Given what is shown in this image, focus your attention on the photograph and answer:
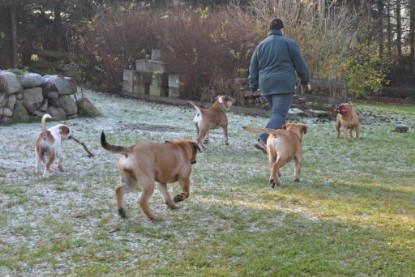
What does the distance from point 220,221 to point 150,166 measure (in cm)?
83

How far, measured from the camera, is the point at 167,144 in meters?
5.11

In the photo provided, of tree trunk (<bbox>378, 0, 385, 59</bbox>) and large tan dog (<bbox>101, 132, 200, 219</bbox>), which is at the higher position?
tree trunk (<bbox>378, 0, 385, 59</bbox>)

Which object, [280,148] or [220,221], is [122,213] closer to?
[220,221]

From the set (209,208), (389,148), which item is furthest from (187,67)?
(209,208)

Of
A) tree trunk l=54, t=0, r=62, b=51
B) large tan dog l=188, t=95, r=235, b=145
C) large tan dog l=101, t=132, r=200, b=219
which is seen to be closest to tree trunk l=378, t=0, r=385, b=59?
tree trunk l=54, t=0, r=62, b=51

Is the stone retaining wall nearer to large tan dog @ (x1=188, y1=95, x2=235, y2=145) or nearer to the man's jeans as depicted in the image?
large tan dog @ (x1=188, y1=95, x2=235, y2=145)

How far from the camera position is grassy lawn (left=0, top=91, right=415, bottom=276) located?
3748mm

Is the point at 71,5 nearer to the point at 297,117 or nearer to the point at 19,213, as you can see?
the point at 297,117

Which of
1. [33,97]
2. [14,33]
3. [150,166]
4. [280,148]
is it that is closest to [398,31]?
[14,33]

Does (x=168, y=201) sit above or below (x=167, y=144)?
below

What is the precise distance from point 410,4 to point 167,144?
27.4m

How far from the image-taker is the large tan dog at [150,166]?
4672mm

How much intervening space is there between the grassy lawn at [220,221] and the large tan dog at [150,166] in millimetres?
226

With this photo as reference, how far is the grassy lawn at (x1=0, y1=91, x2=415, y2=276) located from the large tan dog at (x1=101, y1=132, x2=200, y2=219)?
226 millimetres
